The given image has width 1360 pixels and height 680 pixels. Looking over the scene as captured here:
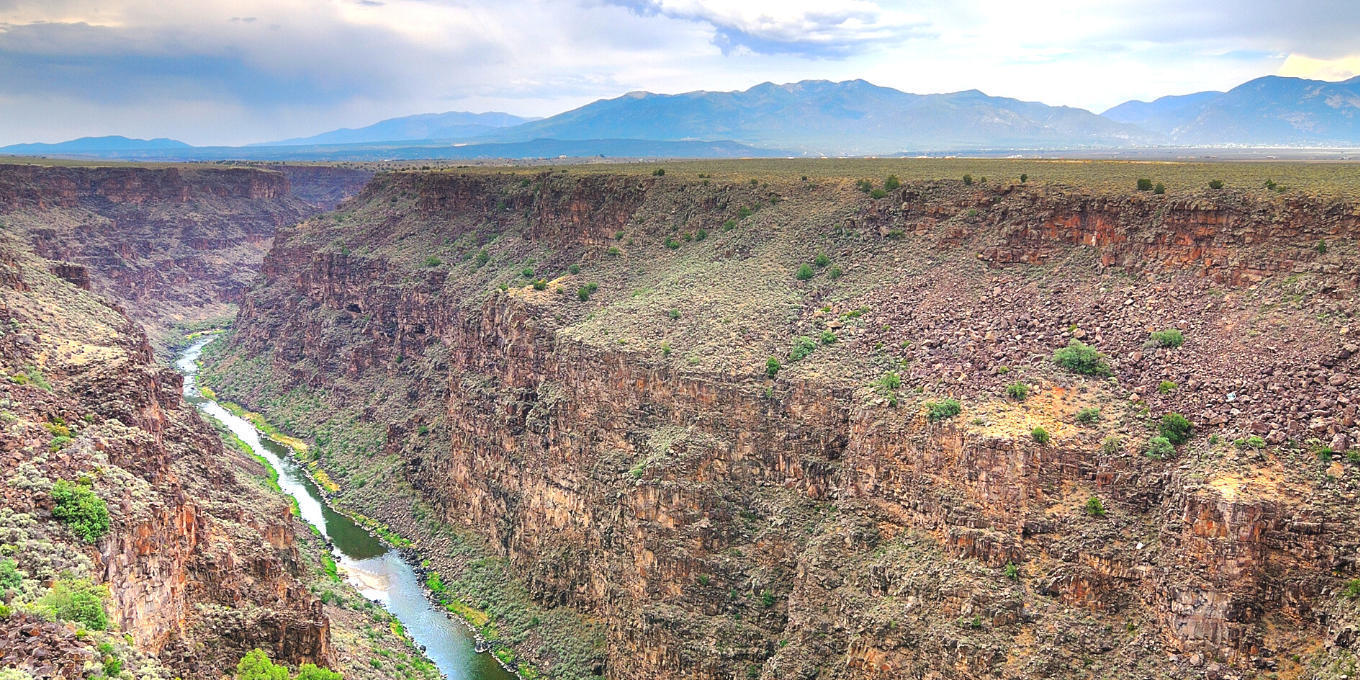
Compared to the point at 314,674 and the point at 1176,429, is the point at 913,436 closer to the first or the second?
A: the point at 1176,429

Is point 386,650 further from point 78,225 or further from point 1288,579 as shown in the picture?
point 78,225

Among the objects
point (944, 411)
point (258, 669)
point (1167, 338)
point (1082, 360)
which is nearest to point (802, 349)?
point (944, 411)

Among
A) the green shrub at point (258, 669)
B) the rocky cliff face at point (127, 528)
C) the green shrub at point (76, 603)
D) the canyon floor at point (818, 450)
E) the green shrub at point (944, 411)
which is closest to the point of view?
the green shrub at point (76, 603)

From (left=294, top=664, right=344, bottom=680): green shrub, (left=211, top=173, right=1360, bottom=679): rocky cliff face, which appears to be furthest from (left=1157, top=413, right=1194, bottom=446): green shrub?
(left=294, top=664, right=344, bottom=680): green shrub

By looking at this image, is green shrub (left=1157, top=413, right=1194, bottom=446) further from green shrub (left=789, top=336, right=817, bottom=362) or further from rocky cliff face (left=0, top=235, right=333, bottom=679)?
rocky cliff face (left=0, top=235, right=333, bottom=679)

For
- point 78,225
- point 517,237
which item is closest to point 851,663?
point 517,237

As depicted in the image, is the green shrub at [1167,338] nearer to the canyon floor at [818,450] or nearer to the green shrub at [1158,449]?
the canyon floor at [818,450]

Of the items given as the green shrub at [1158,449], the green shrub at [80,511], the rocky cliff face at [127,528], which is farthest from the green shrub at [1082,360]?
the green shrub at [80,511]
